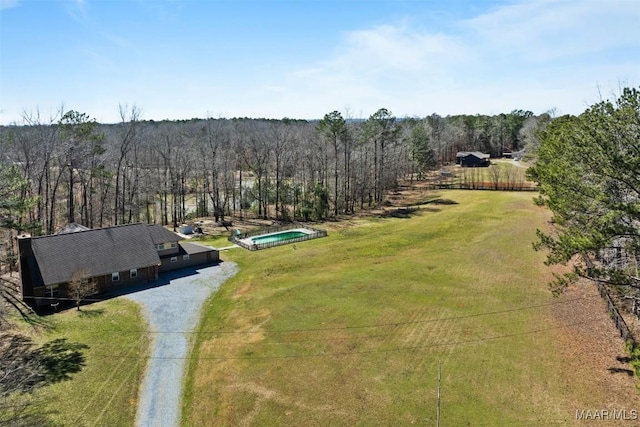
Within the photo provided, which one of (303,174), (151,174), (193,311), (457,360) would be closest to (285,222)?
(303,174)

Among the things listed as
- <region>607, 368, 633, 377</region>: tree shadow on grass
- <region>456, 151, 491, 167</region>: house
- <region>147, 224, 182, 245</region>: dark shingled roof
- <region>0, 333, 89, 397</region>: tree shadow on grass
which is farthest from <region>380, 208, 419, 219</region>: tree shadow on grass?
<region>456, 151, 491, 167</region>: house

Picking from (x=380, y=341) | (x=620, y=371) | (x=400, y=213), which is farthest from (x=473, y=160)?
(x=380, y=341)

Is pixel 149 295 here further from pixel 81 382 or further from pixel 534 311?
pixel 534 311

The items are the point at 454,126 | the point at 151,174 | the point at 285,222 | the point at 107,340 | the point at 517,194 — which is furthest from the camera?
the point at 454,126

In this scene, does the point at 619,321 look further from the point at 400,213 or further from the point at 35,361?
the point at 400,213

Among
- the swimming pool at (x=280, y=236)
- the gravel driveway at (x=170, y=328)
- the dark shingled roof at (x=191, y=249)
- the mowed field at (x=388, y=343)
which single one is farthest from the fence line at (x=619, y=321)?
the dark shingled roof at (x=191, y=249)
